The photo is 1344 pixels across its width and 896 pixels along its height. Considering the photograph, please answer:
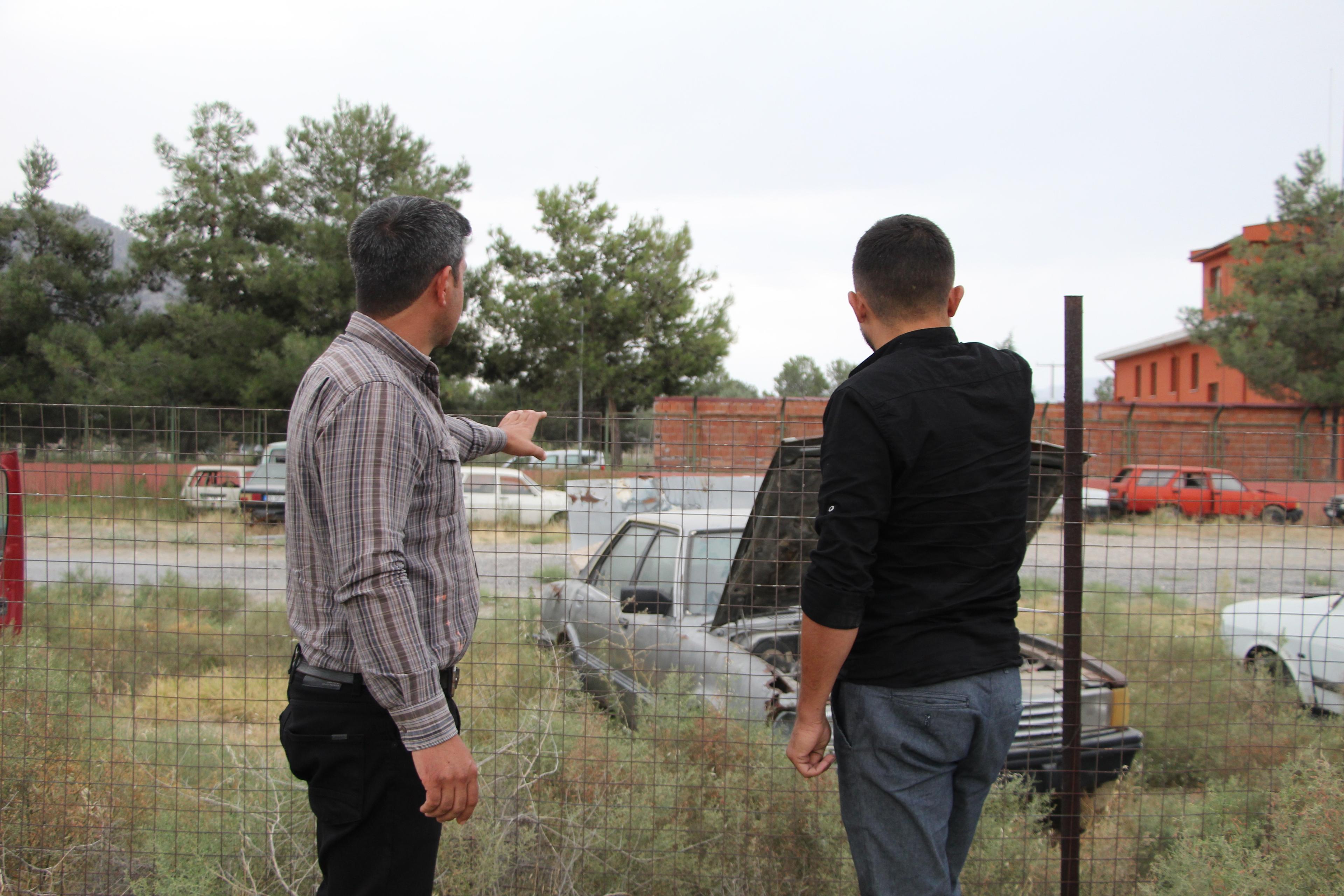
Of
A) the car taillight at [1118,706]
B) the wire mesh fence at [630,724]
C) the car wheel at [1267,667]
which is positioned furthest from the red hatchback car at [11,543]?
the car wheel at [1267,667]

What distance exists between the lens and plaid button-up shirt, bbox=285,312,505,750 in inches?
67.2

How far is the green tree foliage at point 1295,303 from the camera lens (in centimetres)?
2667

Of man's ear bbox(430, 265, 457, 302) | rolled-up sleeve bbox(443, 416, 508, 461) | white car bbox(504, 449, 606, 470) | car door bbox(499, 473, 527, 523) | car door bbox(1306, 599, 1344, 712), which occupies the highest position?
man's ear bbox(430, 265, 457, 302)

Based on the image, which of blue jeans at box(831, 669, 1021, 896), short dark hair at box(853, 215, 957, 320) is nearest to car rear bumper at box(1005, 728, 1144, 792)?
blue jeans at box(831, 669, 1021, 896)

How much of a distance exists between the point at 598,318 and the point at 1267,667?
3246 centimetres

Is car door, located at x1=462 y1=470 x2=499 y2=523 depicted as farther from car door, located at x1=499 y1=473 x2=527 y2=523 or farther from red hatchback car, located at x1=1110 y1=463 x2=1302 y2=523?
red hatchback car, located at x1=1110 y1=463 x2=1302 y2=523

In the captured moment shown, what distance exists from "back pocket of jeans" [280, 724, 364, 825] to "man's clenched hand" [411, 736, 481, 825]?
15cm

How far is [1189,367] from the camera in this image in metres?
43.2

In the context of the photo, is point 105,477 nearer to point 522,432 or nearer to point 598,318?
point 522,432

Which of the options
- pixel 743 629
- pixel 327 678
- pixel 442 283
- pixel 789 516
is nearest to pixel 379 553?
pixel 327 678

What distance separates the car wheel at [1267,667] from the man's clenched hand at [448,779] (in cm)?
433

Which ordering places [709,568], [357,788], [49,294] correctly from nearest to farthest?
[357,788] → [709,568] → [49,294]

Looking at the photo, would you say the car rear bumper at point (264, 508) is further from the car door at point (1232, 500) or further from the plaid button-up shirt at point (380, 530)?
the car door at point (1232, 500)

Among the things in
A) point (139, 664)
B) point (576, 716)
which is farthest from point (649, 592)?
point (139, 664)
